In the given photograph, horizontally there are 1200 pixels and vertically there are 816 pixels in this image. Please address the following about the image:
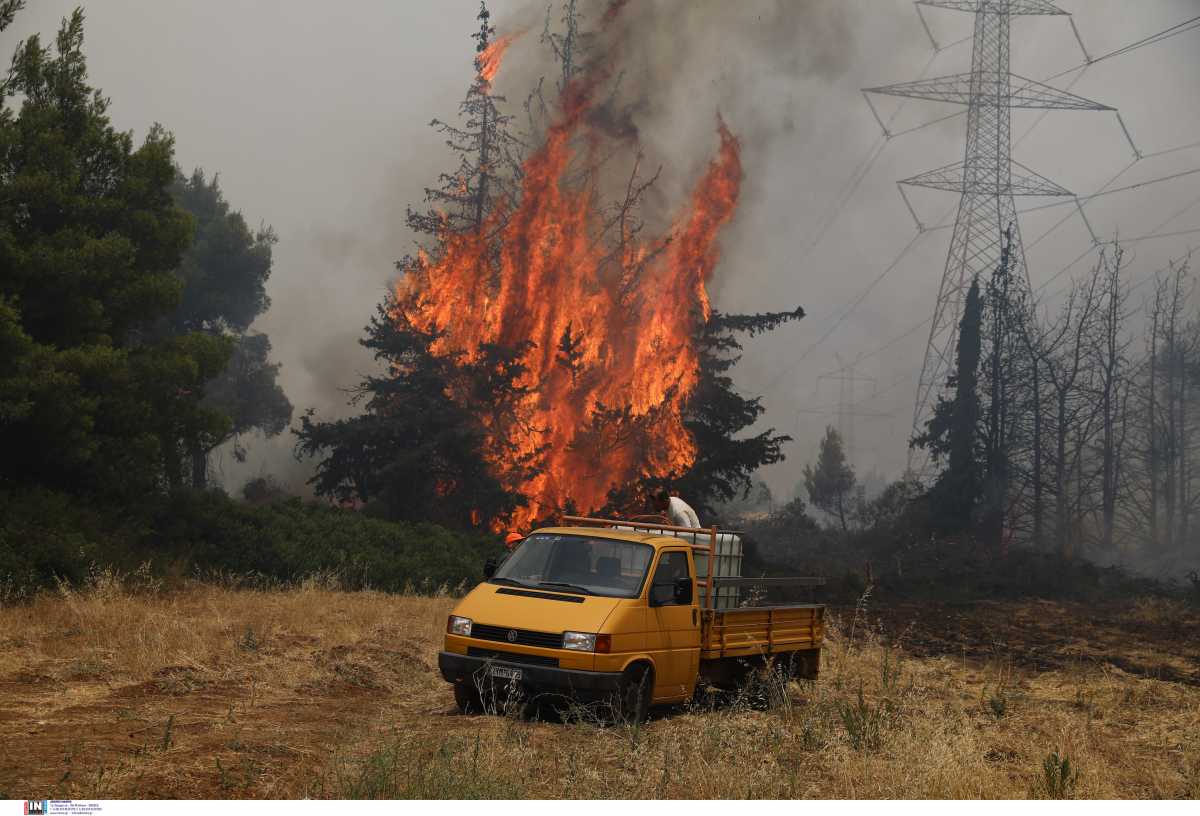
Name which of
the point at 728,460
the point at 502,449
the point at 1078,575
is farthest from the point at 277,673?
the point at 1078,575

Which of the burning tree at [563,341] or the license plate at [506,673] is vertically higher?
the burning tree at [563,341]

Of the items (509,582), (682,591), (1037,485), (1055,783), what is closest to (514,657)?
(509,582)

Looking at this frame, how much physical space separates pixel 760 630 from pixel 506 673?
3.80 m

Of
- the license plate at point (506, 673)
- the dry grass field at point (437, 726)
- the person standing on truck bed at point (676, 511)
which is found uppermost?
the person standing on truck bed at point (676, 511)

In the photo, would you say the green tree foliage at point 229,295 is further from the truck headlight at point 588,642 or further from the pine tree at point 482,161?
the truck headlight at point 588,642

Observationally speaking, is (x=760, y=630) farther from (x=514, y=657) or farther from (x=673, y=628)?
(x=514, y=657)

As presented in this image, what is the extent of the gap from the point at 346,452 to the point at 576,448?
820 centimetres

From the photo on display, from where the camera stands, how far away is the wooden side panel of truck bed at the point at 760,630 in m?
13.8

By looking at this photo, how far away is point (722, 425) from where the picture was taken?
4800cm

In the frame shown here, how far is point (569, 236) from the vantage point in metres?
42.1

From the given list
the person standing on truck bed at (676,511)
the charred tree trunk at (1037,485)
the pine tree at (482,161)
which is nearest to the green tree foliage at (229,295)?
the pine tree at (482,161)

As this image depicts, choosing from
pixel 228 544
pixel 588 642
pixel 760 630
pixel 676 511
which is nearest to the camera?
pixel 588 642

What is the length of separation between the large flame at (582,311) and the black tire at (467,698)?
26810 millimetres
